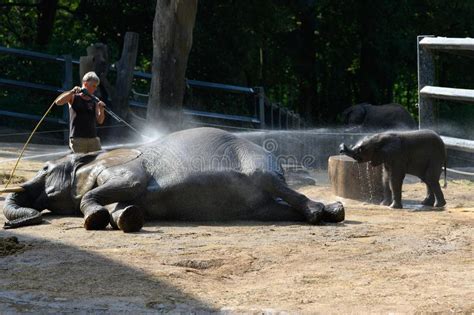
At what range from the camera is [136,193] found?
948 centimetres

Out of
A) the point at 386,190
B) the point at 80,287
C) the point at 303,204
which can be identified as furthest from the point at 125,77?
the point at 80,287

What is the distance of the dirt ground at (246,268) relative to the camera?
6.06 m

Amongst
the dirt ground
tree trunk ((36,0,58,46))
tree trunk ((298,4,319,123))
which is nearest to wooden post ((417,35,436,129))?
the dirt ground

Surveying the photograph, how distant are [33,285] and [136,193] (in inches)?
115

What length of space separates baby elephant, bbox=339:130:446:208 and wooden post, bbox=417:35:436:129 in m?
1.28

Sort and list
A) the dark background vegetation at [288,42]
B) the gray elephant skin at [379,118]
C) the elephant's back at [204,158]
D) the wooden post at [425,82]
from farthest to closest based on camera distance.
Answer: the dark background vegetation at [288,42], the gray elephant skin at [379,118], the wooden post at [425,82], the elephant's back at [204,158]

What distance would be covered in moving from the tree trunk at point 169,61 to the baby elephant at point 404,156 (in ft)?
14.2

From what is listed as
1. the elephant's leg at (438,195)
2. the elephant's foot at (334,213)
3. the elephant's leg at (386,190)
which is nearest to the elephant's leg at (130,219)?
the elephant's foot at (334,213)

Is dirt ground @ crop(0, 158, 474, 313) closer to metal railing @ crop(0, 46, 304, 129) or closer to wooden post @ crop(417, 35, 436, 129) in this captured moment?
wooden post @ crop(417, 35, 436, 129)

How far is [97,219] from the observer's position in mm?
8961

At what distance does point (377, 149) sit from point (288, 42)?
1523 cm

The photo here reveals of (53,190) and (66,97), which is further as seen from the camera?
(66,97)

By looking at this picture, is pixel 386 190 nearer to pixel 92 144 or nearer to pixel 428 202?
pixel 428 202

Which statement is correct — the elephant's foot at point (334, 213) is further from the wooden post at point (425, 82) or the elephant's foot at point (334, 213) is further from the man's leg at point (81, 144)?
the wooden post at point (425, 82)
